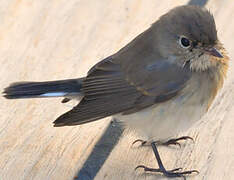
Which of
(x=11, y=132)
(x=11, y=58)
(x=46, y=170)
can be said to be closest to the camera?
(x=46, y=170)

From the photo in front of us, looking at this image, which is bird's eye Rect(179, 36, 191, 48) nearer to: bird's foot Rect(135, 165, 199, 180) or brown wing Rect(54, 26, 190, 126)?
brown wing Rect(54, 26, 190, 126)

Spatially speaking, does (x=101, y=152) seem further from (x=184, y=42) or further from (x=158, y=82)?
(x=184, y=42)

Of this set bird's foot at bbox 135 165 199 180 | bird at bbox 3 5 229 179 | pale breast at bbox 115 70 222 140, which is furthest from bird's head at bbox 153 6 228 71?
bird's foot at bbox 135 165 199 180

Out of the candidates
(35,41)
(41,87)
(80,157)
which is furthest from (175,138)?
(35,41)

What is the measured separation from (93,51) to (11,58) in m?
0.48

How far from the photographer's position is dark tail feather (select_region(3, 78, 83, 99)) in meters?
3.16

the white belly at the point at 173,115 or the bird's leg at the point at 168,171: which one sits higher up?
the white belly at the point at 173,115

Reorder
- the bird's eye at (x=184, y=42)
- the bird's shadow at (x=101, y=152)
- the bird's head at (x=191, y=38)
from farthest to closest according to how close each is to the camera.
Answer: the bird's eye at (x=184, y=42) < the bird's head at (x=191, y=38) < the bird's shadow at (x=101, y=152)

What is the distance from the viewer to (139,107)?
3.27 m

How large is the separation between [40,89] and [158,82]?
0.66 m

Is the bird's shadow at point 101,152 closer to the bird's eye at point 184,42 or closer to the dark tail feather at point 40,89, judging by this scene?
the dark tail feather at point 40,89

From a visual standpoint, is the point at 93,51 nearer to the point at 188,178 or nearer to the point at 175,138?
the point at 175,138

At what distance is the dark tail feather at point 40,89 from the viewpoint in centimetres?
316

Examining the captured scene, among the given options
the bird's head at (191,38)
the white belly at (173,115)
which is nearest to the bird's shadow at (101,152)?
the white belly at (173,115)
